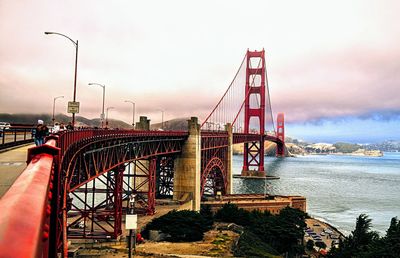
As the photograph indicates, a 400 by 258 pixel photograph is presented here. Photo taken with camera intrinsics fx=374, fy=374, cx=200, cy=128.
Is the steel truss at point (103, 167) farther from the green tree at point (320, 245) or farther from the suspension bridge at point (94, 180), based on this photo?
the green tree at point (320, 245)

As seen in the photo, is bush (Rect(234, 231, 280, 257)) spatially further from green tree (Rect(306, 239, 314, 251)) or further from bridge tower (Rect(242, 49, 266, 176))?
bridge tower (Rect(242, 49, 266, 176))

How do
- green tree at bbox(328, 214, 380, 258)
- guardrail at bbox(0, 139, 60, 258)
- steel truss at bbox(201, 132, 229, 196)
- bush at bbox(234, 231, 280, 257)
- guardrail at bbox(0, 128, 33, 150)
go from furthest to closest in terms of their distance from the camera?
1. steel truss at bbox(201, 132, 229, 196)
2. green tree at bbox(328, 214, 380, 258)
3. bush at bbox(234, 231, 280, 257)
4. guardrail at bbox(0, 128, 33, 150)
5. guardrail at bbox(0, 139, 60, 258)

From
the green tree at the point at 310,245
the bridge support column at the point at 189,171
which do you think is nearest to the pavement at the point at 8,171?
the bridge support column at the point at 189,171

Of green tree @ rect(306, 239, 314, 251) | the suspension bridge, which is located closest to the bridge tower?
the suspension bridge

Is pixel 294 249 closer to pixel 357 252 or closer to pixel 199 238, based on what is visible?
pixel 357 252

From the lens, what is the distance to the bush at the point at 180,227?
37812mm

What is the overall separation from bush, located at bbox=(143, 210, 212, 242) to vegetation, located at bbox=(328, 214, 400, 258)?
16752mm

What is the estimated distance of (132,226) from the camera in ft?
73.4

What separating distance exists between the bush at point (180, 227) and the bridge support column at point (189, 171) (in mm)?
13922

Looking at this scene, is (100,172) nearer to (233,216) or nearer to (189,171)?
(189,171)

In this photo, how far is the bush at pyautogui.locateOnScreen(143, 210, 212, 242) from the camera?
124 feet

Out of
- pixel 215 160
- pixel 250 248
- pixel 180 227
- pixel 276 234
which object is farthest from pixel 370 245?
pixel 215 160

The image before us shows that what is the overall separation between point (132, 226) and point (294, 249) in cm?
3221

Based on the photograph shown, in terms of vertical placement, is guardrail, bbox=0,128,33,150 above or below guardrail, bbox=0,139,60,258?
above
